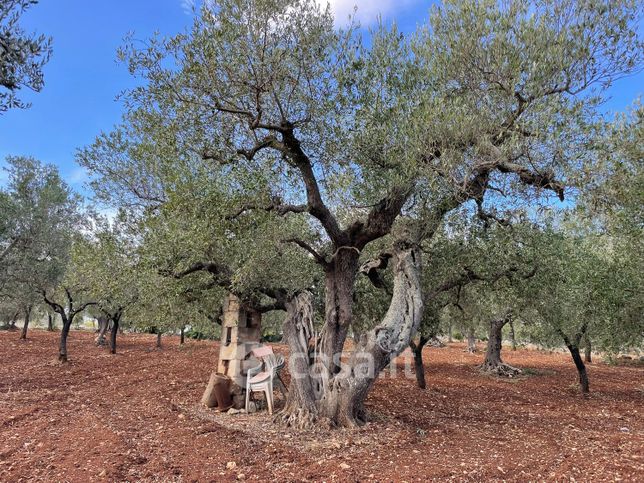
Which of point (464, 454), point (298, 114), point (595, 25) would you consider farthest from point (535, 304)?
point (298, 114)

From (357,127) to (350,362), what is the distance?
4.49 meters

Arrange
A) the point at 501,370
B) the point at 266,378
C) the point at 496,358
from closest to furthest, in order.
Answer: the point at 266,378 < the point at 501,370 < the point at 496,358

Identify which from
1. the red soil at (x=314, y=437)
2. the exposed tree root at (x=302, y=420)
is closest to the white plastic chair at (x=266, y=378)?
the red soil at (x=314, y=437)

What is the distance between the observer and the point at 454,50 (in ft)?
23.2

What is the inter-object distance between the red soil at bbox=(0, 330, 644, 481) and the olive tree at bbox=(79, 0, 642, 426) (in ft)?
4.37

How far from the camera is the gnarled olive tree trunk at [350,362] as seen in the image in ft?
25.9

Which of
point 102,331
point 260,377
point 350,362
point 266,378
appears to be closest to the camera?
point 350,362

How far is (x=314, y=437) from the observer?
7.39 metres

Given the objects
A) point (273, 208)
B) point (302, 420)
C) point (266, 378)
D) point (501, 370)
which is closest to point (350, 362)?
point (302, 420)

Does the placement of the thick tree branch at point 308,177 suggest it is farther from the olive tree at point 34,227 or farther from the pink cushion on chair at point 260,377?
the olive tree at point 34,227

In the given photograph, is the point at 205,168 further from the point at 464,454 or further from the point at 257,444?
the point at 464,454

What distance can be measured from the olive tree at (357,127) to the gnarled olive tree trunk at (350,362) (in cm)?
3

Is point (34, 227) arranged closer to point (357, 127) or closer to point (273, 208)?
point (273, 208)

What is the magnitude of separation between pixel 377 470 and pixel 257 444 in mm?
2266
